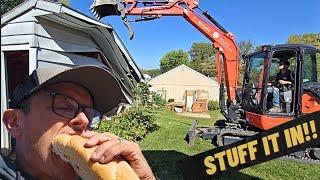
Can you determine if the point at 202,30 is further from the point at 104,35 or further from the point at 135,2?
the point at 104,35

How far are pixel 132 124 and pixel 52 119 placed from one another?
991cm

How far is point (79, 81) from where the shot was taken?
1.74m

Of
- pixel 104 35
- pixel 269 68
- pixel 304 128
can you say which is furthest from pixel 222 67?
pixel 304 128

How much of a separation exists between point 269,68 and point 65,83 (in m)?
8.34

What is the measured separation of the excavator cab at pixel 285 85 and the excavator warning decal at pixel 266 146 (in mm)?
5284

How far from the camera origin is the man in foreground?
148 cm

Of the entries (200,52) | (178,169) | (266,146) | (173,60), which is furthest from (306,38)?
(266,146)

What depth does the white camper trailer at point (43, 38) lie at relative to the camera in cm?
559

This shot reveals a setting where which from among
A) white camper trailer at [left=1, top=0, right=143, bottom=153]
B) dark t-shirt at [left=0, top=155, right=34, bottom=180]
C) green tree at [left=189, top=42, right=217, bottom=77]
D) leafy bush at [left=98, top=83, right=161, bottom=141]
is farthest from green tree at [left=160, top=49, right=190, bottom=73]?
dark t-shirt at [left=0, top=155, right=34, bottom=180]

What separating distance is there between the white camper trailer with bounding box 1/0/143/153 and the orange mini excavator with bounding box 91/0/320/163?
2.08m

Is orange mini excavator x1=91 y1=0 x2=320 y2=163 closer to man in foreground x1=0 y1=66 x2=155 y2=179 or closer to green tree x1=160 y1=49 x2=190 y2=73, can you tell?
man in foreground x1=0 y1=66 x2=155 y2=179

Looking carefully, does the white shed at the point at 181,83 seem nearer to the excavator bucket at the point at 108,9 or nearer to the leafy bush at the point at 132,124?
the leafy bush at the point at 132,124

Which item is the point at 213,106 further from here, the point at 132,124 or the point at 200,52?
the point at 200,52

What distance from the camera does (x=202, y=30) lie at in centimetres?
1220
